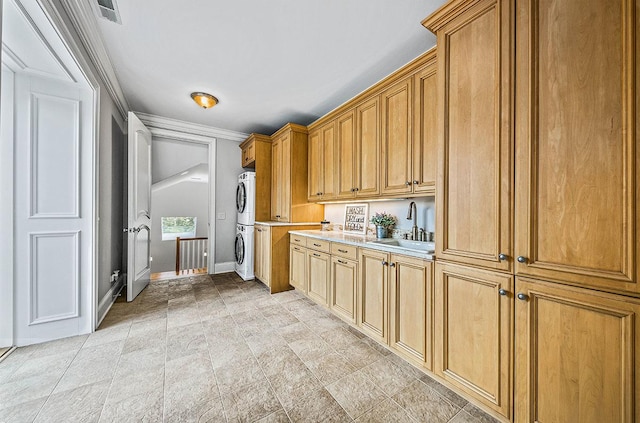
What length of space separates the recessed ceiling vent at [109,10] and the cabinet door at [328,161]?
2.12 meters

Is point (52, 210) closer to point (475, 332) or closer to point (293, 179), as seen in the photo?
point (293, 179)

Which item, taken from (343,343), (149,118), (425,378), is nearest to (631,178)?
(425,378)

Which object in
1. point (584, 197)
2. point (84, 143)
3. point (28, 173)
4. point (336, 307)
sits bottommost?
point (336, 307)

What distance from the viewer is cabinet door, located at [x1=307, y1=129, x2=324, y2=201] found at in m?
3.35

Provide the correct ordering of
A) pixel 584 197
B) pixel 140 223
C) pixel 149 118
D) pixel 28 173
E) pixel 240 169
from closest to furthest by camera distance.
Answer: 1. pixel 584 197
2. pixel 28 173
3. pixel 140 223
4. pixel 149 118
5. pixel 240 169

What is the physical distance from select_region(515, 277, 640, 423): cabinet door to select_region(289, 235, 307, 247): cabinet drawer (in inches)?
87.4

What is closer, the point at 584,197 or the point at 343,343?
the point at 584,197

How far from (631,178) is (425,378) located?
1568mm

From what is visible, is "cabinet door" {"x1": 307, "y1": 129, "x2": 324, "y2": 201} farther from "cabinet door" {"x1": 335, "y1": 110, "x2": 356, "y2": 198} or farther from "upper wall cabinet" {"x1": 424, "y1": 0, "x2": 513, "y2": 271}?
"upper wall cabinet" {"x1": 424, "y1": 0, "x2": 513, "y2": 271}

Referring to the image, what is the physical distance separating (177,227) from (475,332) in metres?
9.54

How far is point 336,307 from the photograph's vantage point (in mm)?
2549

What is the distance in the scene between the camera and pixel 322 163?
3314mm

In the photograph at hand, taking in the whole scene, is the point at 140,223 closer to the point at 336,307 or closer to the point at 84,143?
the point at 84,143

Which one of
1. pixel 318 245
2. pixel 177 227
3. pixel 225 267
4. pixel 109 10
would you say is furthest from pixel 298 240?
pixel 177 227
